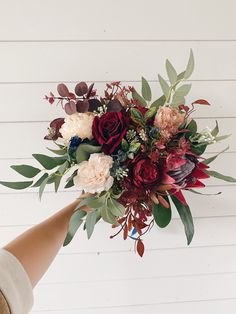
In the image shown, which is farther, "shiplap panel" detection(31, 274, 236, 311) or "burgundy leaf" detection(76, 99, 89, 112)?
"shiplap panel" detection(31, 274, 236, 311)

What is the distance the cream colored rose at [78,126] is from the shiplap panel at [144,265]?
48cm

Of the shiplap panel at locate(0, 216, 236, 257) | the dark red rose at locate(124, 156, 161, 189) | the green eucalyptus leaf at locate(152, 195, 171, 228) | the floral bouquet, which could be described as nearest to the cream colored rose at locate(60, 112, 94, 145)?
the floral bouquet

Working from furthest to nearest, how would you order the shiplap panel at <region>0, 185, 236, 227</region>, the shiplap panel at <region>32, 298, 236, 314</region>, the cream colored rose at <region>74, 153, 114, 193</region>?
1. the shiplap panel at <region>32, 298, 236, 314</region>
2. the shiplap panel at <region>0, 185, 236, 227</region>
3. the cream colored rose at <region>74, 153, 114, 193</region>

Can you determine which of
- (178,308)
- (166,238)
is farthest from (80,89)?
(178,308)

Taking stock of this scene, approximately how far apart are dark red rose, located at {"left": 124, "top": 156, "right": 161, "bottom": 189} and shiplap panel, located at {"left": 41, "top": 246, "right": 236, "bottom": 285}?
1.42 ft

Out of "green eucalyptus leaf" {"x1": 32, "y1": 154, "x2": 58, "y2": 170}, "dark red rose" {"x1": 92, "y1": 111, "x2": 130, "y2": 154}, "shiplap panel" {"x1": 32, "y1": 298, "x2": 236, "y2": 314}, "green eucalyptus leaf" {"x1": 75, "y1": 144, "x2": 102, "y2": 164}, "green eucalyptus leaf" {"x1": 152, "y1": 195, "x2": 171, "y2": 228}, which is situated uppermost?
"dark red rose" {"x1": 92, "y1": 111, "x2": 130, "y2": 154}

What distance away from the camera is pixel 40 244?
749mm

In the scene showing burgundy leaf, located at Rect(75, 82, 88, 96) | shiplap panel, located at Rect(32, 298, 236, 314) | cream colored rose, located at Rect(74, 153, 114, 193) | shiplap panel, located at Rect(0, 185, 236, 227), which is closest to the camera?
cream colored rose, located at Rect(74, 153, 114, 193)

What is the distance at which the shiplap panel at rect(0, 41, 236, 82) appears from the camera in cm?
88

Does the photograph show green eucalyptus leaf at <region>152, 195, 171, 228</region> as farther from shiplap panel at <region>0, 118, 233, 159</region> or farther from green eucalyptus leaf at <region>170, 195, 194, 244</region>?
shiplap panel at <region>0, 118, 233, 159</region>

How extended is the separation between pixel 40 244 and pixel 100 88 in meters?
0.43

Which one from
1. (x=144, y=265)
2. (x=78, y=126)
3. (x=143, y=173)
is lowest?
(x=144, y=265)

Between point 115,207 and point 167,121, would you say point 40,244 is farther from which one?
point 167,121

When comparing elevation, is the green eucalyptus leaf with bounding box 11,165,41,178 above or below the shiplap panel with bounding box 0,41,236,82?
below
